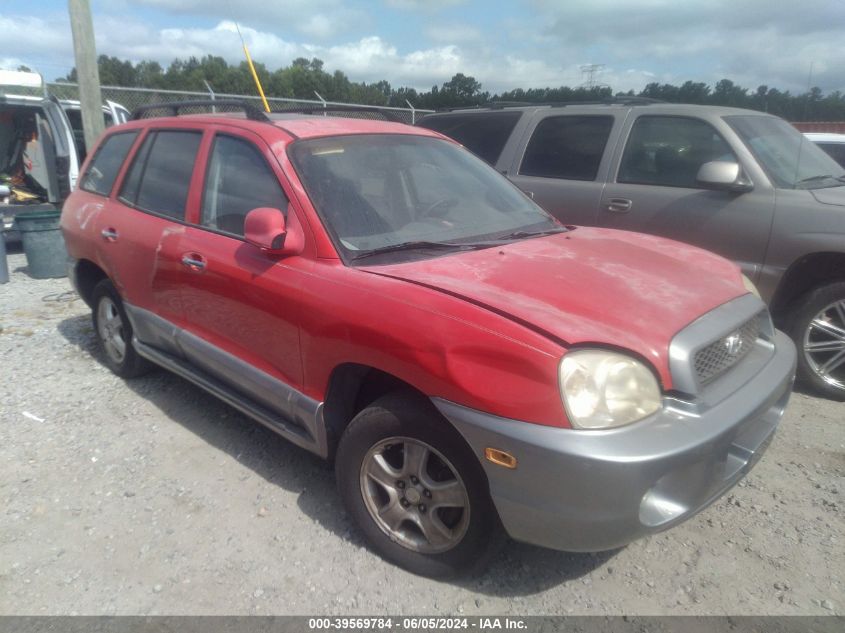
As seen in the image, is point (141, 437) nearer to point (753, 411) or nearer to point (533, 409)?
point (533, 409)

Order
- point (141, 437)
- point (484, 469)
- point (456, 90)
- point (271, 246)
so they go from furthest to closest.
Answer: point (456, 90) < point (141, 437) < point (271, 246) < point (484, 469)

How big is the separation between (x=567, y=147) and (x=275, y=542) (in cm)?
407

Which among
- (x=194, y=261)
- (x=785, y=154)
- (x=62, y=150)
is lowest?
(x=62, y=150)

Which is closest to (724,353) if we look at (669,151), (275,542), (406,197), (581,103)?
(406,197)

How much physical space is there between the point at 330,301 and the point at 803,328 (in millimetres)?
3326

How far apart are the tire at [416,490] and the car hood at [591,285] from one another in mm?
500

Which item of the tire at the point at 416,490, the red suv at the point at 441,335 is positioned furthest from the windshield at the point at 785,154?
the tire at the point at 416,490

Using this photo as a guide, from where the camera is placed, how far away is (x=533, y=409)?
2.08 m

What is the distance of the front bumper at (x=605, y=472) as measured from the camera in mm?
2031

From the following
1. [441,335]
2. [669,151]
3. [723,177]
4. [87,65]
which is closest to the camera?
[441,335]

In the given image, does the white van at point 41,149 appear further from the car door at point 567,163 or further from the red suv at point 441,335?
the car door at point 567,163

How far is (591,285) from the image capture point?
255 centimetres

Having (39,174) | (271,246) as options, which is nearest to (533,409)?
(271,246)

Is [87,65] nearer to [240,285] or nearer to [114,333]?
[114,333]
